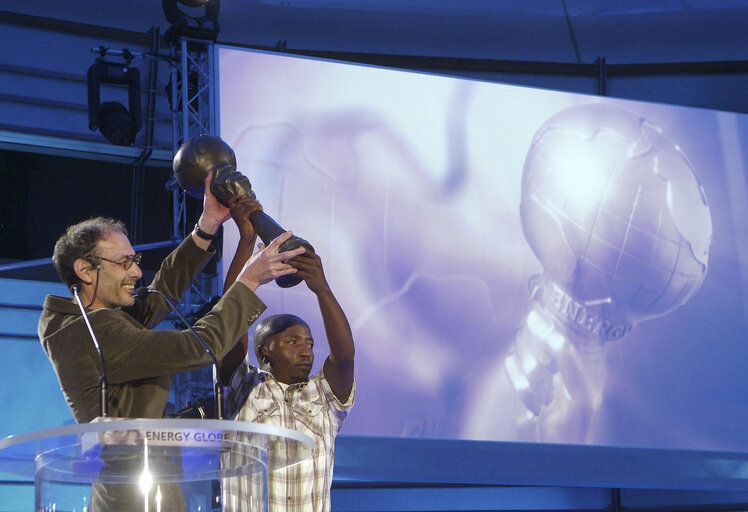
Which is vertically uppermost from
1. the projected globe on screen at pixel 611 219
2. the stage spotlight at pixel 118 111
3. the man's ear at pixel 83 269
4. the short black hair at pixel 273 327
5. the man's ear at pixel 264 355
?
the stage spotlight at pixel 118 111

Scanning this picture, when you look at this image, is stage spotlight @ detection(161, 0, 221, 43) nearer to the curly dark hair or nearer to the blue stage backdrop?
the blue stage backdrop

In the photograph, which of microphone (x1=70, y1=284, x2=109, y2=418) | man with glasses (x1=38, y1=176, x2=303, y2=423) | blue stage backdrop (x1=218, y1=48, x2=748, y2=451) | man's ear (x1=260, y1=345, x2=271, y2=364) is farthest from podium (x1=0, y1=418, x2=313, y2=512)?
blue stage backdrop (x1=218, y1=48, x2=748, y2=451)

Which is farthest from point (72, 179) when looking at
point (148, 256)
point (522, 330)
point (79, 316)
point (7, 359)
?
point (79, 316)

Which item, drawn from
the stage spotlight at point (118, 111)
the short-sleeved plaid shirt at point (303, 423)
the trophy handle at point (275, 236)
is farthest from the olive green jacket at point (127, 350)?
the stage spotlight at point (118, 111)

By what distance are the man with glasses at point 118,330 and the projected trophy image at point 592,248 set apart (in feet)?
9.40

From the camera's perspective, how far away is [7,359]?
5.20m

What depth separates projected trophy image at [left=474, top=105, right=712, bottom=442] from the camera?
4.60 metres

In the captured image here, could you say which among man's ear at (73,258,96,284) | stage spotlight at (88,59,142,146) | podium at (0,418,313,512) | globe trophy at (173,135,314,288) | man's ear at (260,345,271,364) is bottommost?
podium at (0,418,313,512)

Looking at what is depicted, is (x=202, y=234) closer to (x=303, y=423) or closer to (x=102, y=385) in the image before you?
(x=303, y=423)

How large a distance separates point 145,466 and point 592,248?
379 cm

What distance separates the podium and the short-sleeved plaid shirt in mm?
789

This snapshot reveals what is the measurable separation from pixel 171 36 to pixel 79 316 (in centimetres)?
306

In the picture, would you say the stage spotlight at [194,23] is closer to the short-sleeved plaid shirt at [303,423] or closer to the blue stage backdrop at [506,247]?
the blue stage backdrop at [506,247]

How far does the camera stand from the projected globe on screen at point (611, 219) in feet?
15.9
